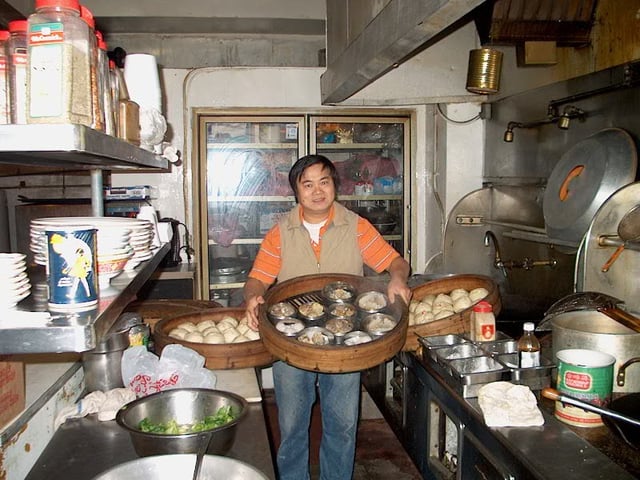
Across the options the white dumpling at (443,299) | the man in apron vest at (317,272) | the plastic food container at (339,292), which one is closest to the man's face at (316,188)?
the man in apron vest at (317,272)

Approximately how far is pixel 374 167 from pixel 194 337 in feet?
8.73

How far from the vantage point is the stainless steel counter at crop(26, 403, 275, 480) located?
1.49 meters

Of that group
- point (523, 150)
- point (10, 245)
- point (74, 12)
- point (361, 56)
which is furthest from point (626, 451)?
point (10, 245)

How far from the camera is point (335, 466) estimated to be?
101 inches

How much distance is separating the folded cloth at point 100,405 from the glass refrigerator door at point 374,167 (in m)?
2.96

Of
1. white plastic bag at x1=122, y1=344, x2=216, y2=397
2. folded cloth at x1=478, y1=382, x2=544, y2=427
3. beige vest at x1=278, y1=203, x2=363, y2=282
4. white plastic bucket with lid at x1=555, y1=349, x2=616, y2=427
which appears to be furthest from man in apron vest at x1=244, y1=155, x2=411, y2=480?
white plastic bucket with lid at x1=555, y1=349, x2=616, y2=427

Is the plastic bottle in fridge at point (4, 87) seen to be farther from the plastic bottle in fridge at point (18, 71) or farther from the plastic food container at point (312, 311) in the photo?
the plastic food container at point (312, 311)

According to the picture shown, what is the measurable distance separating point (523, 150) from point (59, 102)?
133 inches

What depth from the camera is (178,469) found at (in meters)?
1.30

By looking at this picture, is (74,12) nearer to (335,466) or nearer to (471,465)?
(471,465)

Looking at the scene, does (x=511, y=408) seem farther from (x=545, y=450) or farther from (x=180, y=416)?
(x=180, y=416)

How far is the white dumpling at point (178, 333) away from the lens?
247 centimetres

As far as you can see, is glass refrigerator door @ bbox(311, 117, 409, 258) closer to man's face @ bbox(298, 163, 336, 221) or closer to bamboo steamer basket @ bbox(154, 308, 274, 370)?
man's face @ bbox(298, 163, 336, 221)

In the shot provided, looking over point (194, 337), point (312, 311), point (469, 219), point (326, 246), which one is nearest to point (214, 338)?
point (194, 337)
